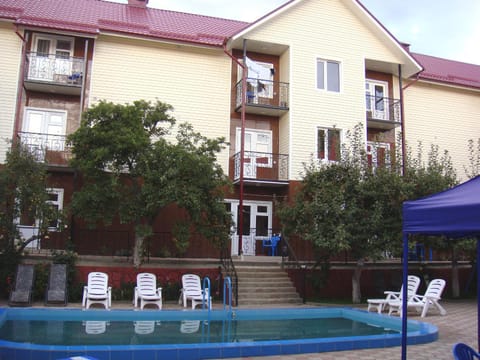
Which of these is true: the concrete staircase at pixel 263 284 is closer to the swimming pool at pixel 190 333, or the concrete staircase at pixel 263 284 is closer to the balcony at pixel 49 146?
the swimming pool at pixel 190 333

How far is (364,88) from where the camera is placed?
2147 cm

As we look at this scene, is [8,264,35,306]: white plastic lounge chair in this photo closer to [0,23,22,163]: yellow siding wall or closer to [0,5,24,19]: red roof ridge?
[0,23,22,163]: yellow siding wall

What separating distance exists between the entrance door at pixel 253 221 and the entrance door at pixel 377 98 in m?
6.82

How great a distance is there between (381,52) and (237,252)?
1140cm

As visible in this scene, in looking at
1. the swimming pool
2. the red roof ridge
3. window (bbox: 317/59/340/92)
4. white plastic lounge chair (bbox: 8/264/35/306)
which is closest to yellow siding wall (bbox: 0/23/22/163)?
the red roof ridge

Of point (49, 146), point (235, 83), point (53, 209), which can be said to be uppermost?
point (235, 83)

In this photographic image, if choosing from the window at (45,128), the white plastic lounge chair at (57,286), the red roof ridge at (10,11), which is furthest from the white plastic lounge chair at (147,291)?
the red roof ridge at (10,11)

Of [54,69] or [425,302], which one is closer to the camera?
[425,302]

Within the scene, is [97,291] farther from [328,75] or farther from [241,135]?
[328,75]

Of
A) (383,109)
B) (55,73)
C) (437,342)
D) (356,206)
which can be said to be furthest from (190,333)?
(383,109)

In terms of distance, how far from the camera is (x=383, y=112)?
22.4 meters

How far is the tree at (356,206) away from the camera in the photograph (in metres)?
15.5

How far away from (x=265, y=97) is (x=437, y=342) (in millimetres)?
13482

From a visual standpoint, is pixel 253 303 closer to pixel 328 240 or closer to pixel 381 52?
pixel 328 240
